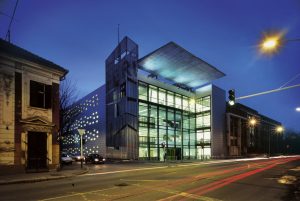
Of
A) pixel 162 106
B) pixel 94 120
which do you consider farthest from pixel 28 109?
pixel 94 120

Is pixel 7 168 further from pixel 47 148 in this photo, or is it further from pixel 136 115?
pixel 136 115

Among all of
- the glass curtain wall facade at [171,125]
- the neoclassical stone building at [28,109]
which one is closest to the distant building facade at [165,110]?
the glass curtain wall facade at [171,125]

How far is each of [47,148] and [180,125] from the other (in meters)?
35.9

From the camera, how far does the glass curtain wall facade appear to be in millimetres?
49062

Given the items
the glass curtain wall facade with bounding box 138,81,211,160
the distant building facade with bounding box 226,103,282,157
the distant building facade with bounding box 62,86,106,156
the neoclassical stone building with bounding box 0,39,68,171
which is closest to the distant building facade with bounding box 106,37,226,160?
the glass curtain wall facade with bounding box 138,81,211,160

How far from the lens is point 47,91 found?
24.7 meters

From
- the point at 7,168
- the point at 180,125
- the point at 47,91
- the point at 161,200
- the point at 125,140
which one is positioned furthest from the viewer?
the point at 180,125

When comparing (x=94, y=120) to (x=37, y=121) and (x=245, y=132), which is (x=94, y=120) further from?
(x=37, y=121)

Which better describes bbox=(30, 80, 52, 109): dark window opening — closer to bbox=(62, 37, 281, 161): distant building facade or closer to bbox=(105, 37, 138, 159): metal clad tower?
bbox=(62, 37, 281, 161): distant building facade

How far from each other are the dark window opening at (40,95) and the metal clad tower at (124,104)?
845 inches

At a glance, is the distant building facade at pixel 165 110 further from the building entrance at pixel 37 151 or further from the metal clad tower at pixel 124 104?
the building entrance at pixel 37 151

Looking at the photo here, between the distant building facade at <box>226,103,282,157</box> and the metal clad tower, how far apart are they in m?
25.5

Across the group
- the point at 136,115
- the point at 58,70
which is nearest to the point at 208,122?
the point at 136,115

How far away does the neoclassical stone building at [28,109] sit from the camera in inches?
837
